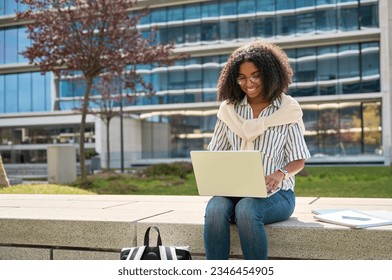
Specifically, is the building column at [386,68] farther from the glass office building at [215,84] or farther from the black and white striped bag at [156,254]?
Answer: the black and white striped bag at [156,254]

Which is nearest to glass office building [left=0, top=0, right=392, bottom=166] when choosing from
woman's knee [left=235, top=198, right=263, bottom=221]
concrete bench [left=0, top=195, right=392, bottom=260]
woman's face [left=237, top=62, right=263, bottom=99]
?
concrete bench [left=0, top=195, right=392, bottom=260]

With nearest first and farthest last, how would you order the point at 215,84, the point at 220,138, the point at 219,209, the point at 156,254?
1. the point at 156,254
2. the point at 219,209
3. the point at 220,138
4. the point at 215,84

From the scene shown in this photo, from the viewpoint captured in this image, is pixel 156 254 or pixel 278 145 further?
pixel 278 145

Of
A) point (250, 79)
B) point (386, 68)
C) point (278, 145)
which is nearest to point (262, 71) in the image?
point (250, 79)

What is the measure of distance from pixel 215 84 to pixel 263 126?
31.0 m

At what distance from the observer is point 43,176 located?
27.3 m

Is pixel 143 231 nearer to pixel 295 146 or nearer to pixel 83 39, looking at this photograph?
pixel 295 146

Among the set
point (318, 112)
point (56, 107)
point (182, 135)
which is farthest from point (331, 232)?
point (56, 107)

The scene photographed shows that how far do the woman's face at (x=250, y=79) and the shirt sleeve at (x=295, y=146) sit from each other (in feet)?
1.31

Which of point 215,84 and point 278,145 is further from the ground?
point 215,84

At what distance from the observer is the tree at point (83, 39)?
17.0m

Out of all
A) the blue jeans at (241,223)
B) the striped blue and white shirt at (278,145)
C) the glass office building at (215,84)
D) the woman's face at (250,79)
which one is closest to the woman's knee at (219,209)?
the blue jeans at (241,223)

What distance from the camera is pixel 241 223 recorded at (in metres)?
3.58
